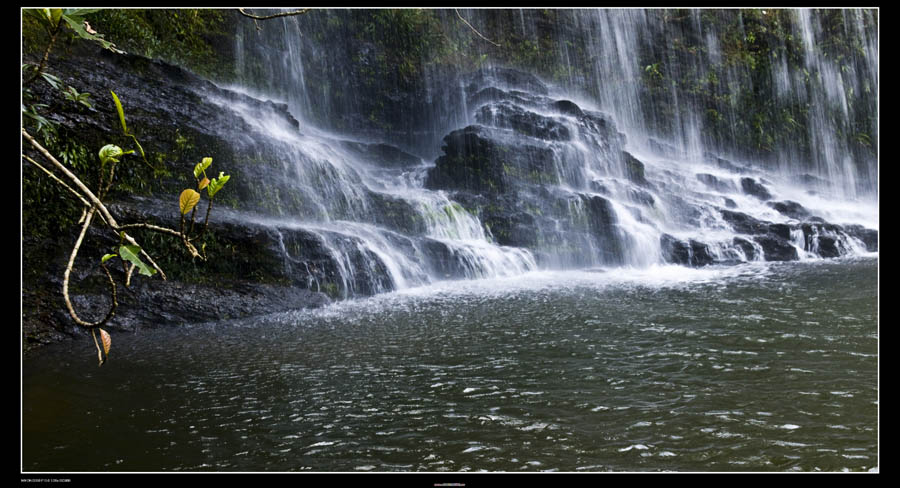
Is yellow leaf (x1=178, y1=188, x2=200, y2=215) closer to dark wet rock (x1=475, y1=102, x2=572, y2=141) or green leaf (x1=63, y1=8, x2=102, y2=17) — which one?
green leaf (x1=63, y1=8, x2=102, y2=17)

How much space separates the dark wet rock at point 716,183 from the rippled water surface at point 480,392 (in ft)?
39.0

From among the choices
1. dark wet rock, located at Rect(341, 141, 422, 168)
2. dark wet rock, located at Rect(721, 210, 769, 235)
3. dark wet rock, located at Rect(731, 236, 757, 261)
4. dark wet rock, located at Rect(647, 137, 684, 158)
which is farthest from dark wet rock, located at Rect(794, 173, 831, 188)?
dark wet rock, located at Rect(341, 141, 422, 168)

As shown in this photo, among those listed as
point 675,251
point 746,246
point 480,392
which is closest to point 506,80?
point 675,251

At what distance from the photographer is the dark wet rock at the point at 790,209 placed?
1630 cm

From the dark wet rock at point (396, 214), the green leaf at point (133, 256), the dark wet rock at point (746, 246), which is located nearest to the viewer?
the green leaf at point (133, 256)

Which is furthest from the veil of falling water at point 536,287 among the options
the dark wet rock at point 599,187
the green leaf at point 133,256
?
the green leaf at point 133,256

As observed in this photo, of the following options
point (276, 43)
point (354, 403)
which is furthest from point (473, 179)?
point (354, 403)

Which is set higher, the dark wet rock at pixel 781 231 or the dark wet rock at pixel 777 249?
the dark wet rock at pixel 781 231

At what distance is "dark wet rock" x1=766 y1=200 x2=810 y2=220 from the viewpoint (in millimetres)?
16300

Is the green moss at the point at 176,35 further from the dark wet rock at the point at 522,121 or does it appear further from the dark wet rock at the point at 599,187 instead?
the dark wet rock at the point at 599,187

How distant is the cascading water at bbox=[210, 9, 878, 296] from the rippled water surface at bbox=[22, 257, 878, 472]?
3.49m
